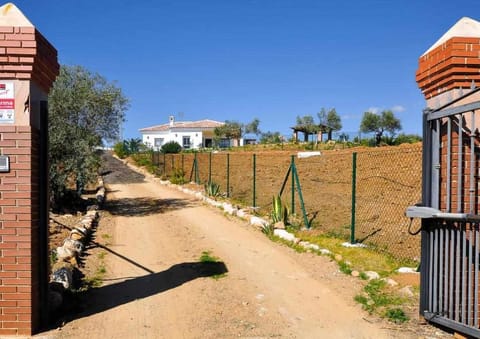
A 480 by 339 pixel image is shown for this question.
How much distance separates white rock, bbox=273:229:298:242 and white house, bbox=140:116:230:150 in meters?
51.9

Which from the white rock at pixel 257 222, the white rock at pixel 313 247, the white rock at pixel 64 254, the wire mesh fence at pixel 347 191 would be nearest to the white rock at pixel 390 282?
the wire mesh fence at pixel 347 191

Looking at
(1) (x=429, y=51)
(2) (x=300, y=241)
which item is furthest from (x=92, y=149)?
(1) (x=429, y=51)

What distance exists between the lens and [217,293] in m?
6.01

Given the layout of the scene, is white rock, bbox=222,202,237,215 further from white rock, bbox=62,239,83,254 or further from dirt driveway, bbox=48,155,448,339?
white rock, bbox=62,239,83,254

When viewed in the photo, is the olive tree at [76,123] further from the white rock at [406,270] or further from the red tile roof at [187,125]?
the red tile roof at [187,125]

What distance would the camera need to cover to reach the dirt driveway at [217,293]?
4.74 meters

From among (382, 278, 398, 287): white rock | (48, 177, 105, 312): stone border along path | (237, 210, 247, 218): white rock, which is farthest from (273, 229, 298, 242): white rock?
(48, 177, 105, 312): stone border along path

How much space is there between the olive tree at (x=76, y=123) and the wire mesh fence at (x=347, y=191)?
4995 millimetres

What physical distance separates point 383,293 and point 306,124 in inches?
1997

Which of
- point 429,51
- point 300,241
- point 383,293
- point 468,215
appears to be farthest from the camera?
point 300,241

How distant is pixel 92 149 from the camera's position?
13.6m

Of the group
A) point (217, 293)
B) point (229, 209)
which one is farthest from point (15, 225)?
point (229, 209)

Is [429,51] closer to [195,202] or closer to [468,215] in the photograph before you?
[468,215]

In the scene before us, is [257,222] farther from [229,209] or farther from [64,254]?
[64,254]
